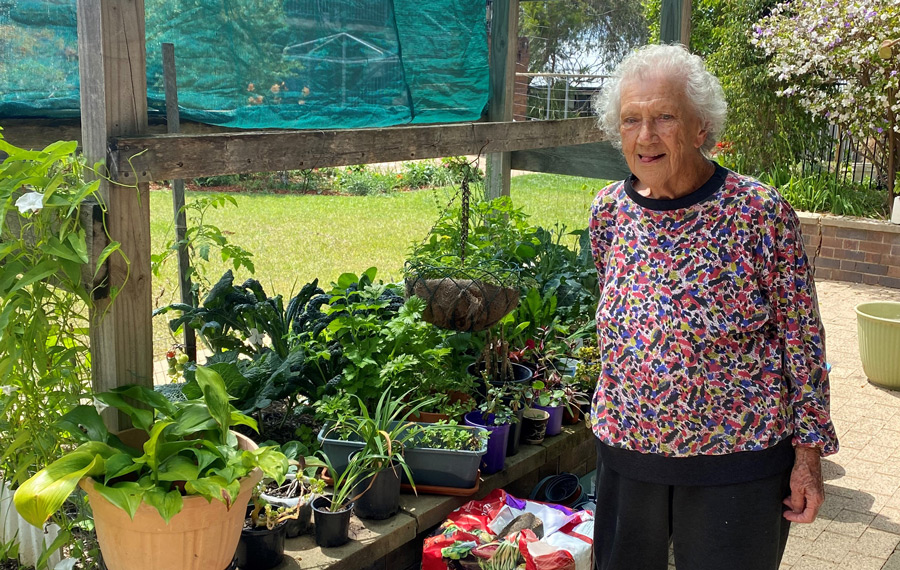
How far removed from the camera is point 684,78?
2057 millimetres

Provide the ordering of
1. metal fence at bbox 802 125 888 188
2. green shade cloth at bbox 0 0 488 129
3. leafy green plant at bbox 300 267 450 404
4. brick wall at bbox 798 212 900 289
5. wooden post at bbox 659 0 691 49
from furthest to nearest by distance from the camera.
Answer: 1. metal fence at bbox 802 125 888 188
2. brick wall at bbox 798 212 900 289
3. wooden post at bbox 659 0 691 49
4. leafy green plant at bbox 300 267 450 404
5. green shade cloth at bbox 0 0 488 129

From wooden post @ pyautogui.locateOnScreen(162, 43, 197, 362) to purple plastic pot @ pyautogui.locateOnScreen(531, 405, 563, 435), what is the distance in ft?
4.70

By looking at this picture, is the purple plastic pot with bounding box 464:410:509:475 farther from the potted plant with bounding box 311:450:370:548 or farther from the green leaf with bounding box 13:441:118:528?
the green leaf with bounding box 13:441:118:528

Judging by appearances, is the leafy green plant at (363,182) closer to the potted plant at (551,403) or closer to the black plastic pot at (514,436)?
the potted plant at (551,403)

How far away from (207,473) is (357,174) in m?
10.4

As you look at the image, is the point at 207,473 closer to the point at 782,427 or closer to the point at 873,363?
the point at 782,427

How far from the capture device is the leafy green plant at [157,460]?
6.08 feet

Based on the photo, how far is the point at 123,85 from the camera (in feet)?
7.27

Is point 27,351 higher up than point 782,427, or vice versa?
point 27,351

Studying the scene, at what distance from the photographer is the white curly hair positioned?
6.75 feet

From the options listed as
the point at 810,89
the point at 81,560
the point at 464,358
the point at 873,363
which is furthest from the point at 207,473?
the point at 810,89

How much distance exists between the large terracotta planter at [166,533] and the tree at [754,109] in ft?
26.4

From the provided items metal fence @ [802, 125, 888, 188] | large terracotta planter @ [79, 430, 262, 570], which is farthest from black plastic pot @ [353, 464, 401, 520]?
metal fence @ [802, 125, 888, 188]

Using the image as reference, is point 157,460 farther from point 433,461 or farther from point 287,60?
point 287,60
